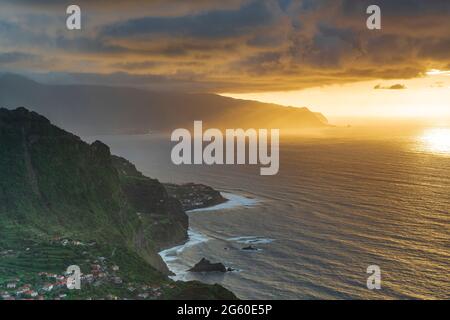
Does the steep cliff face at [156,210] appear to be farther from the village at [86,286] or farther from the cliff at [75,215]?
the village at [86,286]

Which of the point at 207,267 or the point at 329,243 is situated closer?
the point at 207,267

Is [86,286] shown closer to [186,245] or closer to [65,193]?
[65,193]

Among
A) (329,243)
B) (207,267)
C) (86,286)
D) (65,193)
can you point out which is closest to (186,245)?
(207,267)

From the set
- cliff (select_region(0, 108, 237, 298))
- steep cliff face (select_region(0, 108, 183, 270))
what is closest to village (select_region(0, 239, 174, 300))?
cliff (select_region(0, 108, 237, 298))

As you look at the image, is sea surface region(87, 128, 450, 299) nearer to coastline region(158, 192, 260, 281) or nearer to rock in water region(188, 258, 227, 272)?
coastline region(158, 192, 260, 281)

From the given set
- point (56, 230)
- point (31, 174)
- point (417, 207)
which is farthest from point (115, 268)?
point (417, 207)
